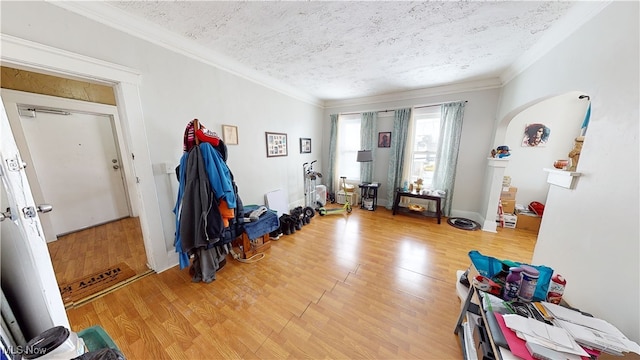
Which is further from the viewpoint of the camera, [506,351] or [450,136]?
[450,136]

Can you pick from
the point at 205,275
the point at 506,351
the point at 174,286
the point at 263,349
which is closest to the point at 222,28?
the point at 205,275

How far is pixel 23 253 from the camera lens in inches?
29.7

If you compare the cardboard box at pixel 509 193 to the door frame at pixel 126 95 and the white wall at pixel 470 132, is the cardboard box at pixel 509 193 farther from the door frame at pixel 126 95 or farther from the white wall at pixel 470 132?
the door frame at pixel 126 95

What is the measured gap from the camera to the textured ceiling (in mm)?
1495

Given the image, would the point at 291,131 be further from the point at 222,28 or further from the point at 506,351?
the point at 506,351

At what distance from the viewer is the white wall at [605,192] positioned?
3.23 ft

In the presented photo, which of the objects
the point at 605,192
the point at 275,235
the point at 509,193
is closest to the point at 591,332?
the point at 605,192

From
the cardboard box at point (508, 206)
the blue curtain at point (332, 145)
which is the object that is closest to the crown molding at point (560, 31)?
the cardboard box at point (508, 206)

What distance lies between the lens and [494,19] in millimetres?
1618

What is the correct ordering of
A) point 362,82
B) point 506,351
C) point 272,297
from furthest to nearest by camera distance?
point 362,82
point 272,297
point 506,351

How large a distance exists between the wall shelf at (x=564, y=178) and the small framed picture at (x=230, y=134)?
3324mm

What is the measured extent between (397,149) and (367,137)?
69cm

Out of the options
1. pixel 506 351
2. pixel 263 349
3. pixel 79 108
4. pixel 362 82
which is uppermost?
pixel 362 82

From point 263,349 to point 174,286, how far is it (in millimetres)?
1186
